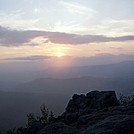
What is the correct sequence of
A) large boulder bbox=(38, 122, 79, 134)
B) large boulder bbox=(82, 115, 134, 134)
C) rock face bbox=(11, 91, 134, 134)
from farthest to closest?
large boulder bbox=(38, 122, 79, 134), rock face bbox=(11, 91, 134, 134), large boulder bbox=(82, 115, 134, 134)

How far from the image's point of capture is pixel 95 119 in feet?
108

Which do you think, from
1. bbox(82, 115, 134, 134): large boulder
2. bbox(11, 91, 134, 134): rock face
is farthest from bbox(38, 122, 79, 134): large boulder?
bbox(82, 115, 134, 134): large boulder

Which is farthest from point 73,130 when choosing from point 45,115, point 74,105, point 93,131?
point 45,115

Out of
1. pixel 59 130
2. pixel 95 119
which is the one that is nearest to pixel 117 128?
pixel 59 130

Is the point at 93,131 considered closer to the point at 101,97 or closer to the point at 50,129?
the point at 50,129

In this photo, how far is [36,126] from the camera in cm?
4031

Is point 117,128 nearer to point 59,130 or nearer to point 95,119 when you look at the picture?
point 59,130

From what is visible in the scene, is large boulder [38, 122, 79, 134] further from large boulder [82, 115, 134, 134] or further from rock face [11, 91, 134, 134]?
large boulder [82, 115, 134, 134]

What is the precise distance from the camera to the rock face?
20109 millimetres

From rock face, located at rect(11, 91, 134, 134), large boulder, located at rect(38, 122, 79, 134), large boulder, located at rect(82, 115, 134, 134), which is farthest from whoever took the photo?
large boulder, located at rect(38, 122, 79, 134)

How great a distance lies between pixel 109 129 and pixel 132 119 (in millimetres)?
2232

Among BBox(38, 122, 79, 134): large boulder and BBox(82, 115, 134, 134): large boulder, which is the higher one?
BBox(82, 115, 134, 134): large boulder

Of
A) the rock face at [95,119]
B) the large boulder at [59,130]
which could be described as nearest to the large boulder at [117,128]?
the rock face at [95,119]

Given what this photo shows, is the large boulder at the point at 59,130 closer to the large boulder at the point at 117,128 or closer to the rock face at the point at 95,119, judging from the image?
the rock face at the point at 95,119
